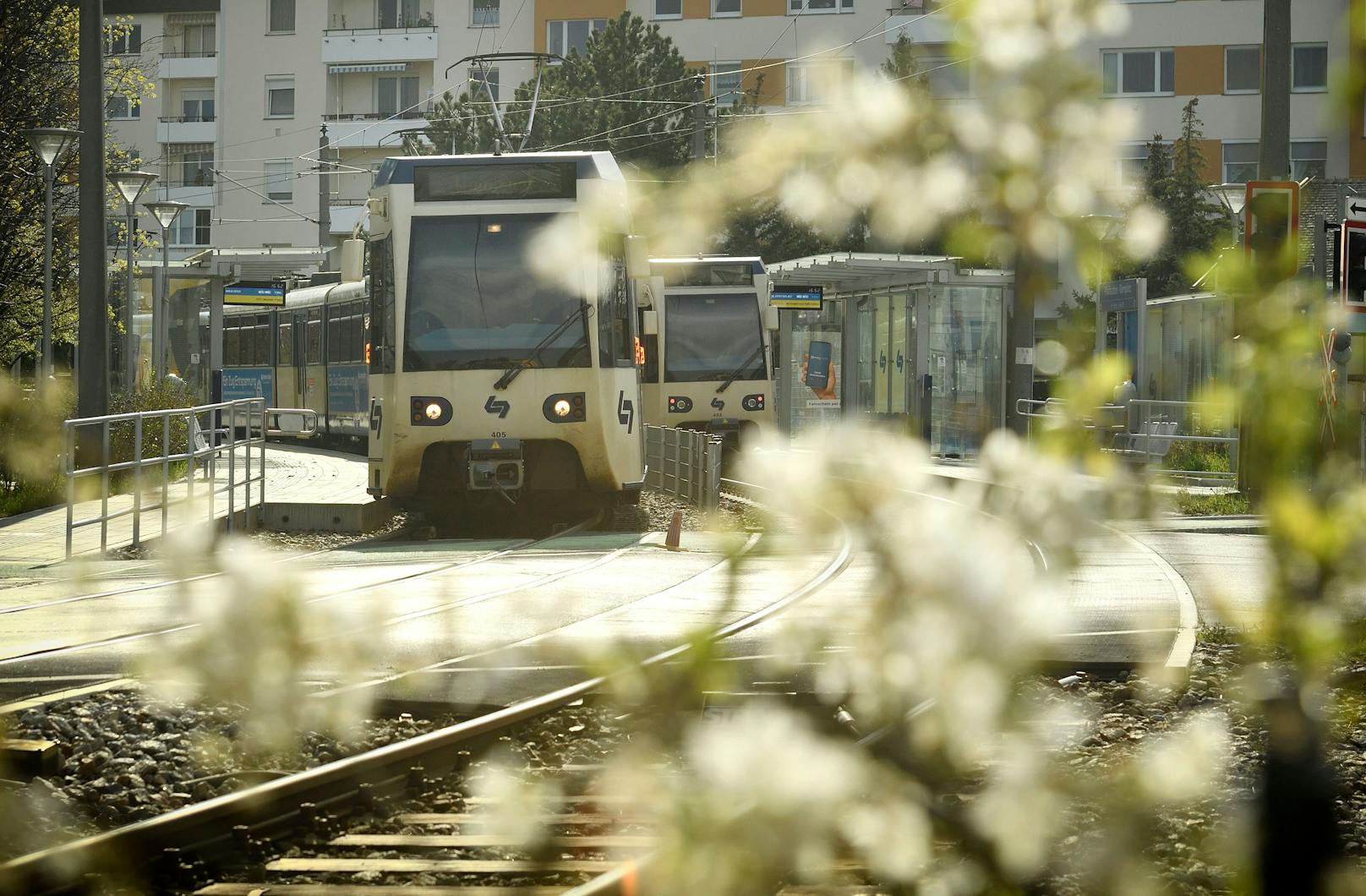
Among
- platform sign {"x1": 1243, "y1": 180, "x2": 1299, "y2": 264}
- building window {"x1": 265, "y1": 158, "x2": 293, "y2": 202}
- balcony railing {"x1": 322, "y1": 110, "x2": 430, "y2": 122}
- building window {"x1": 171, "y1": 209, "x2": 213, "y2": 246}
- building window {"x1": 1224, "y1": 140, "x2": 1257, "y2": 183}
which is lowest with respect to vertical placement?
platform sign {"x1": 1243, "y1": 180, "x2": 1299, "y2": 264}

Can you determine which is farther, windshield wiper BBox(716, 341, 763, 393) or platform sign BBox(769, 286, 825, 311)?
platform sign BBox(769, 286, 825, 311)

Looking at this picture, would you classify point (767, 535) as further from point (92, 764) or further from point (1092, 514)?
point (92, 764)

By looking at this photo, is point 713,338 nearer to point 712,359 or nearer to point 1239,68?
point 712,359

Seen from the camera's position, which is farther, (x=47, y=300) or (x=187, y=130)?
(x=187, y=130)

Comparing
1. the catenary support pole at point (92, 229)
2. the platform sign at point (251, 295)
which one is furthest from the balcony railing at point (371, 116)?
the catenary support pole at point (92, 229)

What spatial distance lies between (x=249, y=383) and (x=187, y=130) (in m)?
32.7

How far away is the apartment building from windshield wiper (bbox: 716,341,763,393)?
26530mm

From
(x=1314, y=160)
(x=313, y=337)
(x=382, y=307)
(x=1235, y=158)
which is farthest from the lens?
(x=1235, y=158)

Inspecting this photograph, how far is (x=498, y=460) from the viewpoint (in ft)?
50.0

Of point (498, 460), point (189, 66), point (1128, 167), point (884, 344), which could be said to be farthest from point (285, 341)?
point (189, 66)

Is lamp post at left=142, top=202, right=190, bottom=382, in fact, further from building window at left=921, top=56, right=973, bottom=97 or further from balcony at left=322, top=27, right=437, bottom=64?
balcony at left=322, top=27, right=437, bottom=64

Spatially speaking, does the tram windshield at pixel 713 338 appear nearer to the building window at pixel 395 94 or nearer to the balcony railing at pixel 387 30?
the building window at pixel 395 94

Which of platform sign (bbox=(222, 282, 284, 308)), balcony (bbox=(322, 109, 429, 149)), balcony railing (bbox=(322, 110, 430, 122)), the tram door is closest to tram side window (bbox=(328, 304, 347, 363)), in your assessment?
the tram door

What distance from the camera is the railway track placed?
4402 millimetres
